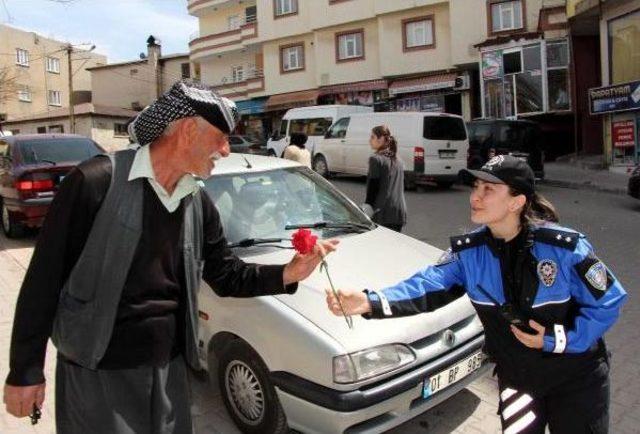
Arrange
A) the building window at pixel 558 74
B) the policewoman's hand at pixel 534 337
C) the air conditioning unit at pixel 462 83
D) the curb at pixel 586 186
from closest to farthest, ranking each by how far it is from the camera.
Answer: the policewoman's hand at pixel 534 337 → the curb at pixel 586 186 → the building window at pixel 558 74 → the air conditioning unit at pixel 462 83

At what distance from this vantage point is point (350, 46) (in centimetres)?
3002

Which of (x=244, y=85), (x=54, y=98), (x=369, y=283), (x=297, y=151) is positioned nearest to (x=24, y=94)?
(x=54, y=98)

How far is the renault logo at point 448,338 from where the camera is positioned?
334 cm

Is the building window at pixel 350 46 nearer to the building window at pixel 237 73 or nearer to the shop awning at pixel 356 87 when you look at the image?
the shop awning at pixel 356 87

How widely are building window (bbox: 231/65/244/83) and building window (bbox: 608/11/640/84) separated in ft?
80.2

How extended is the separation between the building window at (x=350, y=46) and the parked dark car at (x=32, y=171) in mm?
21995

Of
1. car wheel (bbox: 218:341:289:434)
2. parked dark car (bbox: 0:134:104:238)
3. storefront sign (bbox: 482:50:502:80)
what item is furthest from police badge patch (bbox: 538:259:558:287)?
storefront sign (bbox: 482:50:502:80)

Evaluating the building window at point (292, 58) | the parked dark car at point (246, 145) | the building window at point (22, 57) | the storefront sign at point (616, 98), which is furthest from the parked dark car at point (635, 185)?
the building window at point (22, 57)

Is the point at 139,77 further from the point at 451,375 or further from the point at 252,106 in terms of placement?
the point at 451,375

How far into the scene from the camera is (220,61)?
38.6 metres

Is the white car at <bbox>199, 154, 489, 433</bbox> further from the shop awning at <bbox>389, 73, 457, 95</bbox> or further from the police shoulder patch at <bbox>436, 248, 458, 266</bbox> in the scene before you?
the shop awning at <bbox>389, 73, 457, 95</bbox>

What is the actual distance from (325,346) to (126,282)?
126cm

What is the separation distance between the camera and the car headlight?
115 inches

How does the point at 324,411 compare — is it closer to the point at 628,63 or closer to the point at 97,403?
the point at 97,403
